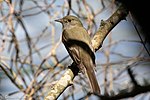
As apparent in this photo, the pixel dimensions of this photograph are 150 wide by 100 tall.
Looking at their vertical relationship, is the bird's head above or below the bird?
above

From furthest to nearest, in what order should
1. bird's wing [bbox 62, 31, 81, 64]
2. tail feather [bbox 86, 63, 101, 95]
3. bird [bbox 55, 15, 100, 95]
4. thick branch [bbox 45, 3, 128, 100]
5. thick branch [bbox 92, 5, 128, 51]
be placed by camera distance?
bird's wing [bbox 62, 31, 81, 64] → bird [bbox 55, 15, 100, 95] → tail feather [bbox 86, 63, 101, 95] → thick branch [bbox 92, 5, 128, 51] → thick branch [bbox 45, 3, 128, 100]

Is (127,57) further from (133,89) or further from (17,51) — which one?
(133,89)

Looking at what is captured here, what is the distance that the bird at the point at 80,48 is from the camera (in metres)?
2.73

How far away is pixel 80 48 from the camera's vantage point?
2.94 meters

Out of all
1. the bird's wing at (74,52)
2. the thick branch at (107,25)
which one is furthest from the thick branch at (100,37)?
the bird's wing at (74,52)

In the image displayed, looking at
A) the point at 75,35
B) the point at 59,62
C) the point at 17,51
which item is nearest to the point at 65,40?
the point at 75,35

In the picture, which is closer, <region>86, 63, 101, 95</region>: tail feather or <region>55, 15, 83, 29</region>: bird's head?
<region>86, 63, 101, 95</region>: tail feather

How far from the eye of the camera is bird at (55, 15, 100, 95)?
2.73 metres

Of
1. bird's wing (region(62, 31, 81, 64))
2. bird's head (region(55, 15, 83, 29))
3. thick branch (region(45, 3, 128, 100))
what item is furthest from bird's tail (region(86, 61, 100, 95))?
bird's head (region(55, 15, 83, 29))

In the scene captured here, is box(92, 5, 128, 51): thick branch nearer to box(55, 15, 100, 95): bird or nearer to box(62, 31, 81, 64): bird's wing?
box(55, 15, 100, 95): bird

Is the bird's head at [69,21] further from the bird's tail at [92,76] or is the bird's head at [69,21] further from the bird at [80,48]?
the bird's tail at [92,76]

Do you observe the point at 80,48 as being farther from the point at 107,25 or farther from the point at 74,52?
the point at 107,25

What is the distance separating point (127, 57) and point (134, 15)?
9.78ft

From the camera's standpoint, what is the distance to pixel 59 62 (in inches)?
136
